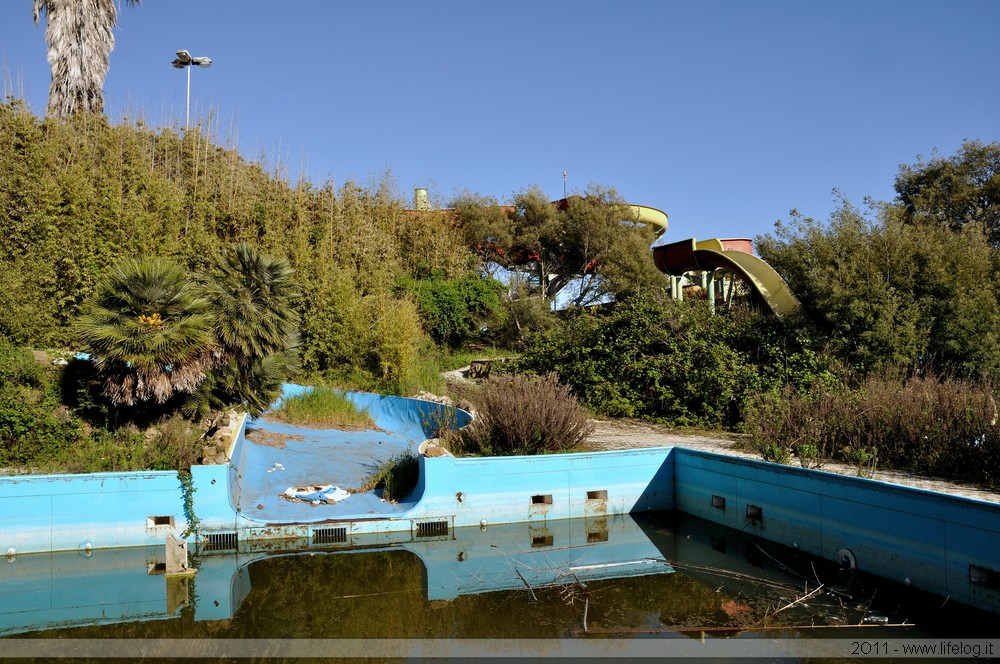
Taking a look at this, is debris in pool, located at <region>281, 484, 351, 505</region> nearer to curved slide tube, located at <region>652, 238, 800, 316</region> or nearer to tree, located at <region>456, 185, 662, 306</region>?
curved slide tube, located at <region>652, 238, 800, 316</region>

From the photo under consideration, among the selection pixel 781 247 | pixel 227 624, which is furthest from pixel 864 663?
pixel 781 247

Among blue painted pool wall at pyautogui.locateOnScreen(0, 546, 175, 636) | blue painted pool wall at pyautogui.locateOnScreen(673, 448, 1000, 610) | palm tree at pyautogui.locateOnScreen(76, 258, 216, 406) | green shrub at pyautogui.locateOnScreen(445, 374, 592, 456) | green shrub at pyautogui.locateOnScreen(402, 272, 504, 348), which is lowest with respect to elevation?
blue painted pool wall at pyautogui.locateOnScreen(0, 546, 175, 636)

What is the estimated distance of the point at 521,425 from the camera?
9.81m

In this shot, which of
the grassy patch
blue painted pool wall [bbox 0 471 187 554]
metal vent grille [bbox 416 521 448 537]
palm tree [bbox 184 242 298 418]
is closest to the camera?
blue painted pool wall [bbox 0 471 187 554]

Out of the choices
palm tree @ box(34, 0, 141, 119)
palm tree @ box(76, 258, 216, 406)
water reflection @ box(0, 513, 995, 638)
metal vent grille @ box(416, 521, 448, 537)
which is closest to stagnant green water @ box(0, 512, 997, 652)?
water reflection @ box(0, 513, 995, 638)

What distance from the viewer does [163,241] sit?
15.3m

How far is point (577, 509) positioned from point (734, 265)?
9.64 metres

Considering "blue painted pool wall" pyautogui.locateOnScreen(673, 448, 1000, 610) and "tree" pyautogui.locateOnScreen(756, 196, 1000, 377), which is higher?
"tree" pyautogui.locateOnScreen(756, 196, 1000, 377)

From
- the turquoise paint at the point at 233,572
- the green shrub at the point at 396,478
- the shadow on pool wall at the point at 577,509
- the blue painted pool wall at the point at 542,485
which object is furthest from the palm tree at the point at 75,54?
the blue painted pool wall at the point at 542,485

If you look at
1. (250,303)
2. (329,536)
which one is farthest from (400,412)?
(329,536)

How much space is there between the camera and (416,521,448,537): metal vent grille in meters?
8.51

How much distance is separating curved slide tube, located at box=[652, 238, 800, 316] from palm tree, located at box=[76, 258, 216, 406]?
1137cm

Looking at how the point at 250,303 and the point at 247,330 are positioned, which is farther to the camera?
the point at 250,303

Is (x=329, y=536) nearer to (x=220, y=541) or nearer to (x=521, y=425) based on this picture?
(x=220, y=541)
